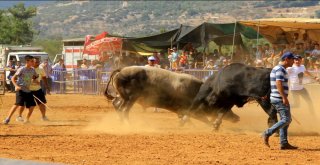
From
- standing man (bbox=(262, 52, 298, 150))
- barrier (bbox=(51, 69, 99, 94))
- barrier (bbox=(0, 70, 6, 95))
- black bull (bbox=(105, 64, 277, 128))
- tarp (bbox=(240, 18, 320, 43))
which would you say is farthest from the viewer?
barrier (bbox=(0, 70, 6, 95))

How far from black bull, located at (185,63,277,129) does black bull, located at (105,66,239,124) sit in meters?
0.48

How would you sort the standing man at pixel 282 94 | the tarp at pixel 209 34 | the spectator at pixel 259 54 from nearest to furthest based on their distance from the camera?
the standing man at pixel 282 94 → the spectator at pixel 259 54 → the tarp at pixel 209 34

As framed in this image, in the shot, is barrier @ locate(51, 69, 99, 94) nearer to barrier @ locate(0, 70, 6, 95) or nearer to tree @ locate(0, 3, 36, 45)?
barrier @ locate(0, 70, 6, 95)

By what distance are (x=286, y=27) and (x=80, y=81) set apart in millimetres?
10266

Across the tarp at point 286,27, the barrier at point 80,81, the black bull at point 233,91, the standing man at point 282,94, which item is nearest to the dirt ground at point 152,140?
the standing man at point 282,94

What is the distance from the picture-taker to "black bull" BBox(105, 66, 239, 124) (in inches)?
750

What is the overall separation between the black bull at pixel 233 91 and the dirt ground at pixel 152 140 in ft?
1.73

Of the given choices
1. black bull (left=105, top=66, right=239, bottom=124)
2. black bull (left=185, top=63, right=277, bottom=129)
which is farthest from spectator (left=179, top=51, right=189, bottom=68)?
black bull (left=185, top=63, right=277, bottom=129)

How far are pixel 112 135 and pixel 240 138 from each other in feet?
9.13

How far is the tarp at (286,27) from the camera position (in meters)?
24.0

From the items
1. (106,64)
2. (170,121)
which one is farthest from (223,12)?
(170,121)

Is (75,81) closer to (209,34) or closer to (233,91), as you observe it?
(209,34)

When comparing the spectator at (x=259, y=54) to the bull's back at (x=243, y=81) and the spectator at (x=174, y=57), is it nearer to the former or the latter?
the spectator at (x=174, y=57)

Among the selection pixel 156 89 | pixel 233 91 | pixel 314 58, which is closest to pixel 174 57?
pixel 314 58
